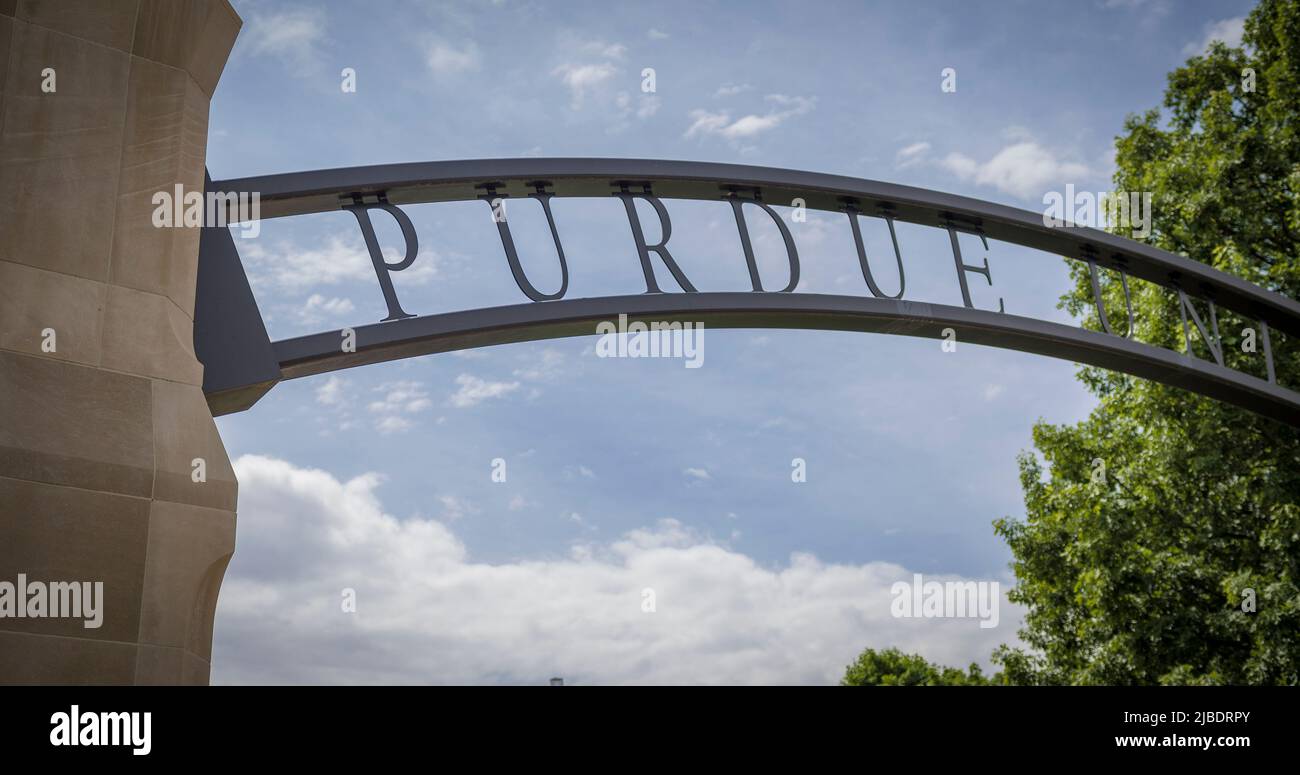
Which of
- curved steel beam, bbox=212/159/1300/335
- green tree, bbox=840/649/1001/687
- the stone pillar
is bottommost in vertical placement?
green tree, bbox=840/649/1001/687

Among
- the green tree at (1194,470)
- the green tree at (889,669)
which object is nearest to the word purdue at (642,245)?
the green tree at (1194,470)

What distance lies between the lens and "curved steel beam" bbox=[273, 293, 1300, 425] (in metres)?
6.56

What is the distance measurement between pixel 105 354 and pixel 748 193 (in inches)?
186

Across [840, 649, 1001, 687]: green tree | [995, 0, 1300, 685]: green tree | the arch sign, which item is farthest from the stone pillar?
Answer: [840, 649, 1001, 687]: green tree

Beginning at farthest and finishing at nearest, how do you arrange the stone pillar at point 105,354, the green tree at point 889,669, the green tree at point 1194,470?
the green tree at point 889,669 → the green tree at point 1194,470 → the stone pillar at point 105,354

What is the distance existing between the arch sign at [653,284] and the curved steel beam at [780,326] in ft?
0.04

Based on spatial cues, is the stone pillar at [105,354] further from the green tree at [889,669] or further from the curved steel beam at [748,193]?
the green tree at [889,669]

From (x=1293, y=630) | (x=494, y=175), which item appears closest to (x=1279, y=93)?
(x=1293, y=630)

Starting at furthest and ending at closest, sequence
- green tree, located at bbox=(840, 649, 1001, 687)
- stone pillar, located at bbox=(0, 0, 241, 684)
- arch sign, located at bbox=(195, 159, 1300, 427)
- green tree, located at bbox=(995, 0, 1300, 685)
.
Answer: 1. green tree, located at bbox=(840, 649, 1001, 687)
2. green tree, located at bbox=(995, 0, 1300, 685)
3. arch sign, located at bbox=(195, 159, 1300, 427)
4. stone pillar, located at bbox=(0, 0, 241, 684)

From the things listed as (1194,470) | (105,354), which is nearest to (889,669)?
(1194,470)

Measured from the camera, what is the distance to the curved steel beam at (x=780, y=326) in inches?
258

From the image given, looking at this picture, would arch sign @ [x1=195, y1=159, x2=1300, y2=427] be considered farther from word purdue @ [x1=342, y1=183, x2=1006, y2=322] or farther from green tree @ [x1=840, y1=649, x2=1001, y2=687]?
green tree @ [x1=840, y1=649, x2=1001, y2=687]

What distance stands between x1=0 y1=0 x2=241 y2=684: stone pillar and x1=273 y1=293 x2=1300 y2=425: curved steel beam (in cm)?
135

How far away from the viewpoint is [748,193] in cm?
802
